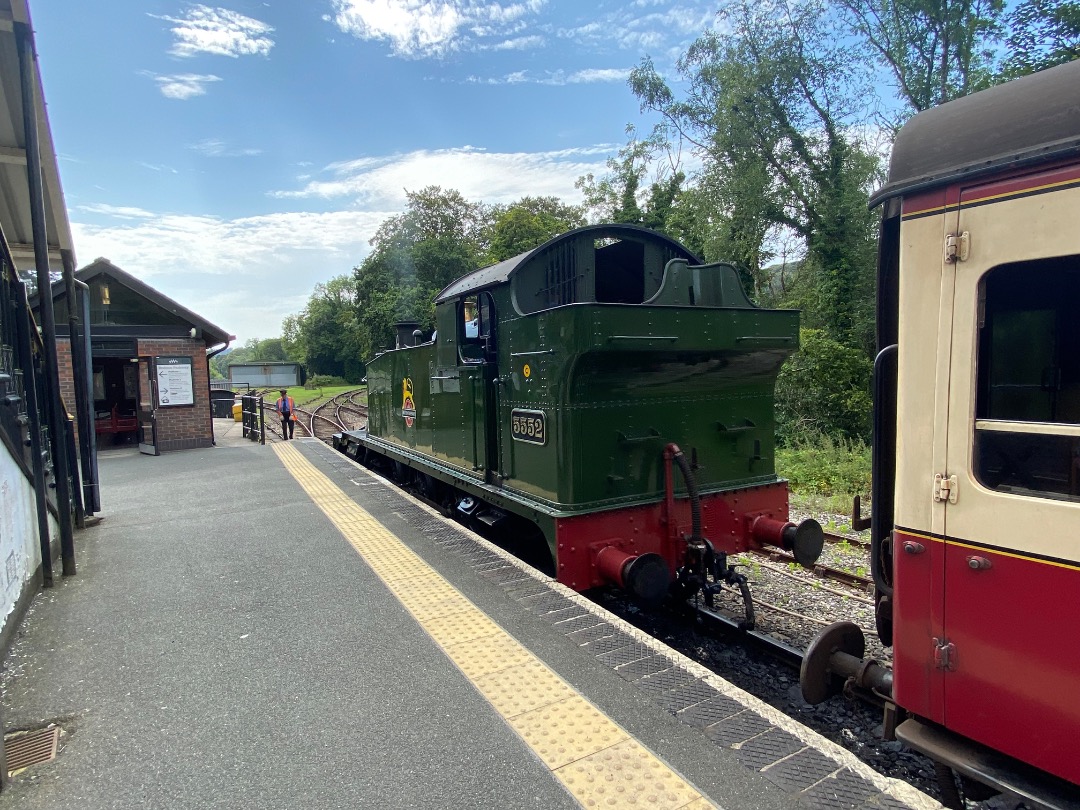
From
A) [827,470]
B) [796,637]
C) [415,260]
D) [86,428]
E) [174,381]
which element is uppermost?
[415,260]

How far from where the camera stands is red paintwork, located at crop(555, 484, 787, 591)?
4.36 m

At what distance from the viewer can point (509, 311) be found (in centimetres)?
501

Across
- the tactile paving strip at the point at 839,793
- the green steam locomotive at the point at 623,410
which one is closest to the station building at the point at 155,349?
the green steam locomotive at the point at 623,410

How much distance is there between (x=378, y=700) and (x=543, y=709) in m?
0.79

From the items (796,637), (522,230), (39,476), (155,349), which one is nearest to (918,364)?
(796,637)

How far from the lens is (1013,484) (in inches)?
74.2

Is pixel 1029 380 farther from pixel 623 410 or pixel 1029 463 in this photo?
pixel 623 410

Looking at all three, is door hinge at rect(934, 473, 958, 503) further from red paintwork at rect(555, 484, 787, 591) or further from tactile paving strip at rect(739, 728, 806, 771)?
red paintwork at rect(555, 484, 787, 591)

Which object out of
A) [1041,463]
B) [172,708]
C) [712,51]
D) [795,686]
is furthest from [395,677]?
[712,51]

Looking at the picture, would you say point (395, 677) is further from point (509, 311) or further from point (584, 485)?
point (509, 311)

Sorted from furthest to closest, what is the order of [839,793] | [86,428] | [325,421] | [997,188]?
[325,421]
[86,428]
[839,793]
[997,188]

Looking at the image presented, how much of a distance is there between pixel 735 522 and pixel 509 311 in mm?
2510

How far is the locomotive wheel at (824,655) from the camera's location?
2.64 meters

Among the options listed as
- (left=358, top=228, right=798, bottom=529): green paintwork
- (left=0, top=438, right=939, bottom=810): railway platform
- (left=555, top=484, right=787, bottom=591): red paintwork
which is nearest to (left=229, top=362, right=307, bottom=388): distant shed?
(left=358, top=228, right=798, bottom=529): green paintwork
